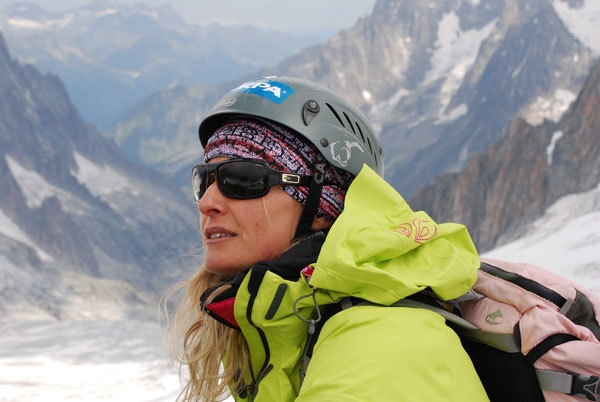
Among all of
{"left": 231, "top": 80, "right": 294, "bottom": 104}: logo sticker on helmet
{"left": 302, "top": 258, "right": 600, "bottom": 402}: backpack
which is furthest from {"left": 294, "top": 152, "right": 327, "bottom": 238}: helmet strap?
{"left": 302, "top": 258, "right": 600, "bottom": 402}: backpack

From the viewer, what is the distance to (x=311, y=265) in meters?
2.23

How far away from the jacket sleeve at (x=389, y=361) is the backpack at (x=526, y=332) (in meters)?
0.12

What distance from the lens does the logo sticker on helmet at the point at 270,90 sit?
10.0 feet

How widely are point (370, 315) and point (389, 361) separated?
0.72 feet

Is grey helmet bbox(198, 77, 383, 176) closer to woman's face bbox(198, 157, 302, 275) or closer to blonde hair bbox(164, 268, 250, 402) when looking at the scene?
woman's face bbox(198, 157, 302, 275)

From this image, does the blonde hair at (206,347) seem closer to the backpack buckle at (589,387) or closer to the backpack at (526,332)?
the backpack at (526,332)

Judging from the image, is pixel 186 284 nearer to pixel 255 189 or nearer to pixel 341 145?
pixel 255 189

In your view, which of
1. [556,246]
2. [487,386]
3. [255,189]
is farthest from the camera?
[556,246]

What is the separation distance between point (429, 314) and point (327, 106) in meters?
1.53

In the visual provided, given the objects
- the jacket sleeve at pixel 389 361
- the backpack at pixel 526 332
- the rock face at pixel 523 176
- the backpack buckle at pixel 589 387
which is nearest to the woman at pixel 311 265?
the jacket sleeve at pixel 389 361

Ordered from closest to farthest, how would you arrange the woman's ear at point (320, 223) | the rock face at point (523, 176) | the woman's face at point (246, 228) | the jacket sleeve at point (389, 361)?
the jacket sleeve at point (389, 361)
the woman's face at point (246, 228)
the woman's ear at point (320, 223)
the rock face at point (523, 176)

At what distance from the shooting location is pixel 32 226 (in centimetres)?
14538

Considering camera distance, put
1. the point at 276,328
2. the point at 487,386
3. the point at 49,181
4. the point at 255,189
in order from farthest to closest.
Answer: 1. the point at 49,181
2. the point at 255,189
3. the point at 276,328
4. the point at 487,386

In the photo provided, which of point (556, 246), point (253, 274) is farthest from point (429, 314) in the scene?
point (556, 246)
